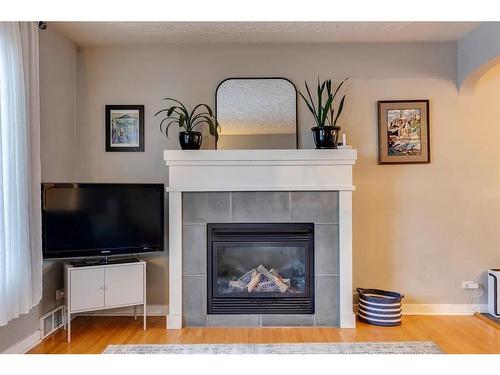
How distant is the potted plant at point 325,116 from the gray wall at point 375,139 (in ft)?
0.40

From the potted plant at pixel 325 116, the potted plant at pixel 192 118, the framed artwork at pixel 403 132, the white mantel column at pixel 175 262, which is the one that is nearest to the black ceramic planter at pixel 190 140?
the potted plant at pixel 192 118

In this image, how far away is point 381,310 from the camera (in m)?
3.16

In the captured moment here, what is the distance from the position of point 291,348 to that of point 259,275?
2.42ft

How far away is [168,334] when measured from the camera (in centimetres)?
302

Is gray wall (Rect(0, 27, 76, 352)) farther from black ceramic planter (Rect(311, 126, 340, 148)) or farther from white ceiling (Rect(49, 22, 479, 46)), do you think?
black ceramic planter (Rect(311, 126, 340, 148))

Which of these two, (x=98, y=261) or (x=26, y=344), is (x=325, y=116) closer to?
(x=98, y=261)

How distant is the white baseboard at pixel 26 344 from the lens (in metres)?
2.51

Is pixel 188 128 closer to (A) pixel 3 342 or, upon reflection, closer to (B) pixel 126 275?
(B) pixel 126 275

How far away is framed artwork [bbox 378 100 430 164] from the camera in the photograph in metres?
3.46

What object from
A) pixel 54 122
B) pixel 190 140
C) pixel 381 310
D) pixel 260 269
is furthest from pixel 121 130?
pixel 381 310

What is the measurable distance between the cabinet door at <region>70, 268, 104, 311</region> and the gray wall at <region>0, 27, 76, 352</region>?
9.2 inches

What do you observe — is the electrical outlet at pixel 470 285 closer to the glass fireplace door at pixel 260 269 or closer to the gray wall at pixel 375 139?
the gray wall at pixel 375 139
